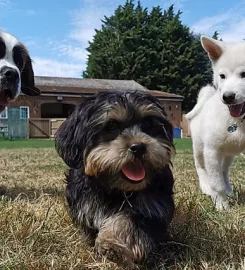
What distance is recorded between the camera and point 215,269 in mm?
2246

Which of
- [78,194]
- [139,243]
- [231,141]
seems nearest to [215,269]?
[139,243]

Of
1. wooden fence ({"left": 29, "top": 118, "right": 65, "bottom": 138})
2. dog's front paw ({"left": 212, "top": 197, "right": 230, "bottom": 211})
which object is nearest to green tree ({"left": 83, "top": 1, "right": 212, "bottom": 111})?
wooden fence ({"left": 29, "top": 118, "right": 65, "bottom": 138})

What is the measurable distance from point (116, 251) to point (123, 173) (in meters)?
0.41

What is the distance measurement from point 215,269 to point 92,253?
657mm

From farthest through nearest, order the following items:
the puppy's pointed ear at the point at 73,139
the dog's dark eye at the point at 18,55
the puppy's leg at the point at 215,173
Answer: the dog's dark eye at the point at 18,55 → the puppy's leg at the point at 215,173 → the puppy's pointed ear at the point at 73,139

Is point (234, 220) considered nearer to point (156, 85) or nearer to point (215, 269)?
point (215, 269)

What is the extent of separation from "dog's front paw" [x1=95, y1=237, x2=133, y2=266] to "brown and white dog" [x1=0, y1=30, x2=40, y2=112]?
2.69m

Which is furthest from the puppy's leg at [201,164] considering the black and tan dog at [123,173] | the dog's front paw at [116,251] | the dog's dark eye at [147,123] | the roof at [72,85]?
the roof at [72,85]

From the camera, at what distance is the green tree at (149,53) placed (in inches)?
1795

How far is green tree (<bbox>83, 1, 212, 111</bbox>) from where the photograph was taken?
45594 mm

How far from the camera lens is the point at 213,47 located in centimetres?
427

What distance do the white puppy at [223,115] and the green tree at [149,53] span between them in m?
40.9

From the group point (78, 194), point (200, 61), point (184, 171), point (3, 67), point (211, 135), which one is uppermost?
point (200, 61)

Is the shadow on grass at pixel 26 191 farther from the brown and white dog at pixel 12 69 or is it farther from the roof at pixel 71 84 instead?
the roof at pixel 71 84
